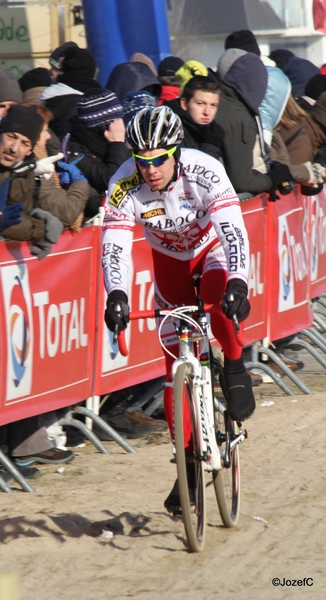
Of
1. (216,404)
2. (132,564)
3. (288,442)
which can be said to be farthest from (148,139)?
(288,442)

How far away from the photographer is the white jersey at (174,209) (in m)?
4.76

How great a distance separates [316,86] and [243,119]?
4224 millimetres

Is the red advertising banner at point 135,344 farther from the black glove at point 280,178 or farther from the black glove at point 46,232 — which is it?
the black glove at point 280,178

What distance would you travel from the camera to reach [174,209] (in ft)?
16.0

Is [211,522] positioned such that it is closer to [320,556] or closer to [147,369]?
[320,556]

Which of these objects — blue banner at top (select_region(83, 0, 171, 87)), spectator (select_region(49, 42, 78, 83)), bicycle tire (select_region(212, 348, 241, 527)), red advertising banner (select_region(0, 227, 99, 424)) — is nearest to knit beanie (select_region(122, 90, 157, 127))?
spectator (select_region(49, 42, 78, 83))

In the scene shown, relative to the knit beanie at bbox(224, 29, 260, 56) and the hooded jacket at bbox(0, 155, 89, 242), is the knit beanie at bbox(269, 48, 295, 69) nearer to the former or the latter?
the knit beanie at bbox(224, 29, 260, 56)

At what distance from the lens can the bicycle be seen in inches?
181

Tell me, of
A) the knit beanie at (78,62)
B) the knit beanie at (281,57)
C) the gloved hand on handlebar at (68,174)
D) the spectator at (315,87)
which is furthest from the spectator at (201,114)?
the knit beanie at (281,57)

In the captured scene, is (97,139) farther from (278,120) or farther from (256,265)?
(278,120)

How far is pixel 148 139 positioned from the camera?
4555 millimetres

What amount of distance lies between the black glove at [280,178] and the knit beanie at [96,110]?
5.63 ft

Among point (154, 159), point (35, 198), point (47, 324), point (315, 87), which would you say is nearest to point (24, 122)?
point (35, 198)

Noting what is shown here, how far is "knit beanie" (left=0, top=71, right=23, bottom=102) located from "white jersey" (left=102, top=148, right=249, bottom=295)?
2.99m
